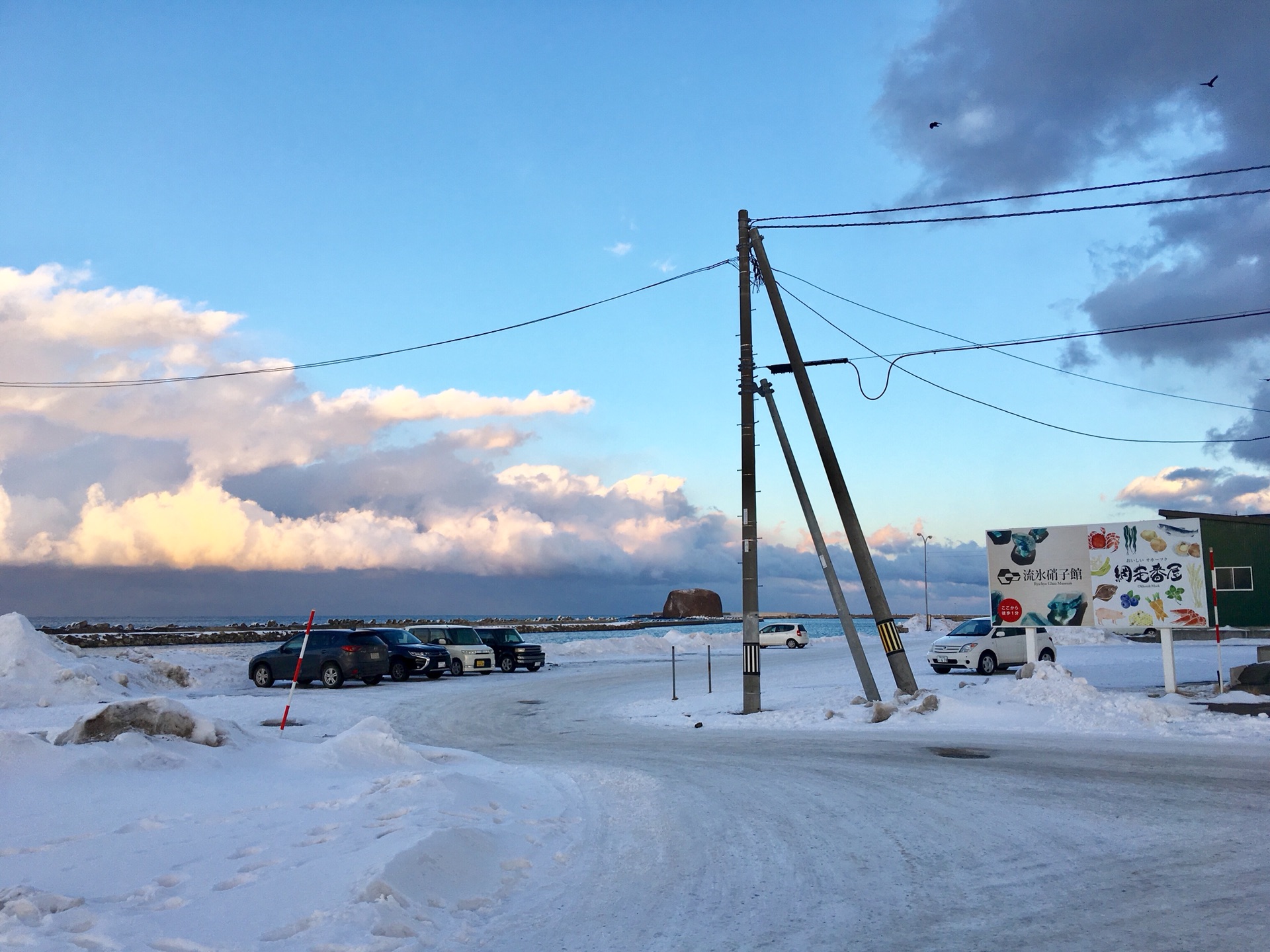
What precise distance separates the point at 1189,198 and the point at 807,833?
16.7 m

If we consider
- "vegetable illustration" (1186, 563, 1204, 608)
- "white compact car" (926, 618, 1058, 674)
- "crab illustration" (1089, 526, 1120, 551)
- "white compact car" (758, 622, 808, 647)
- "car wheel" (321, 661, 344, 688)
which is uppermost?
"crab illustration" (1089, 526, 1120, 551)

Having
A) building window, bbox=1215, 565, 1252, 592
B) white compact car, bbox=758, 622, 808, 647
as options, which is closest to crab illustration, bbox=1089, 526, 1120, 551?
building window, bbox=1215, 565, 1252, 592

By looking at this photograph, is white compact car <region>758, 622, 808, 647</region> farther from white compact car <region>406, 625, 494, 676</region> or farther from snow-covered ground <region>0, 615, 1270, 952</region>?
snow-covered ground <region>0, 615, 1270, 952</region>

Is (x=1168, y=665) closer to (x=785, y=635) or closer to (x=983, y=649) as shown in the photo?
(x=983, y=649)

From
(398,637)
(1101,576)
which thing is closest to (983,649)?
(1101,576)

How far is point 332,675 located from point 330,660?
44cm

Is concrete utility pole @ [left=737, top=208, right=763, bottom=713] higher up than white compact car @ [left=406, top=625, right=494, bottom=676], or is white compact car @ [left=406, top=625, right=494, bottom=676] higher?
concrete utility pole @ [left=737, top=208, right=763, bottom=713]

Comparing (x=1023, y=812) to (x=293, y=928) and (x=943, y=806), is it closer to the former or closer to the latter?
(x=943, y=806)

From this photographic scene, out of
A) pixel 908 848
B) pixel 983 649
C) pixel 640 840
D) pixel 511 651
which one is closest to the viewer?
pixel 908 848

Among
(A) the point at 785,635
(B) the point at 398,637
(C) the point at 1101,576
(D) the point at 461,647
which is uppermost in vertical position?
(C) the point at 1101,576

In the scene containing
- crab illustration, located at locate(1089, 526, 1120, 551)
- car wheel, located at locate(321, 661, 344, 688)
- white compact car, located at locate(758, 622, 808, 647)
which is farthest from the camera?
white compact car, located at locate(758, 622, 808, 647)

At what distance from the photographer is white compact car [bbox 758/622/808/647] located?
55688mm

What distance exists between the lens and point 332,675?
25625 mm

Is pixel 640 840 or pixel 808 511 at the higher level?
pixel 808 511
